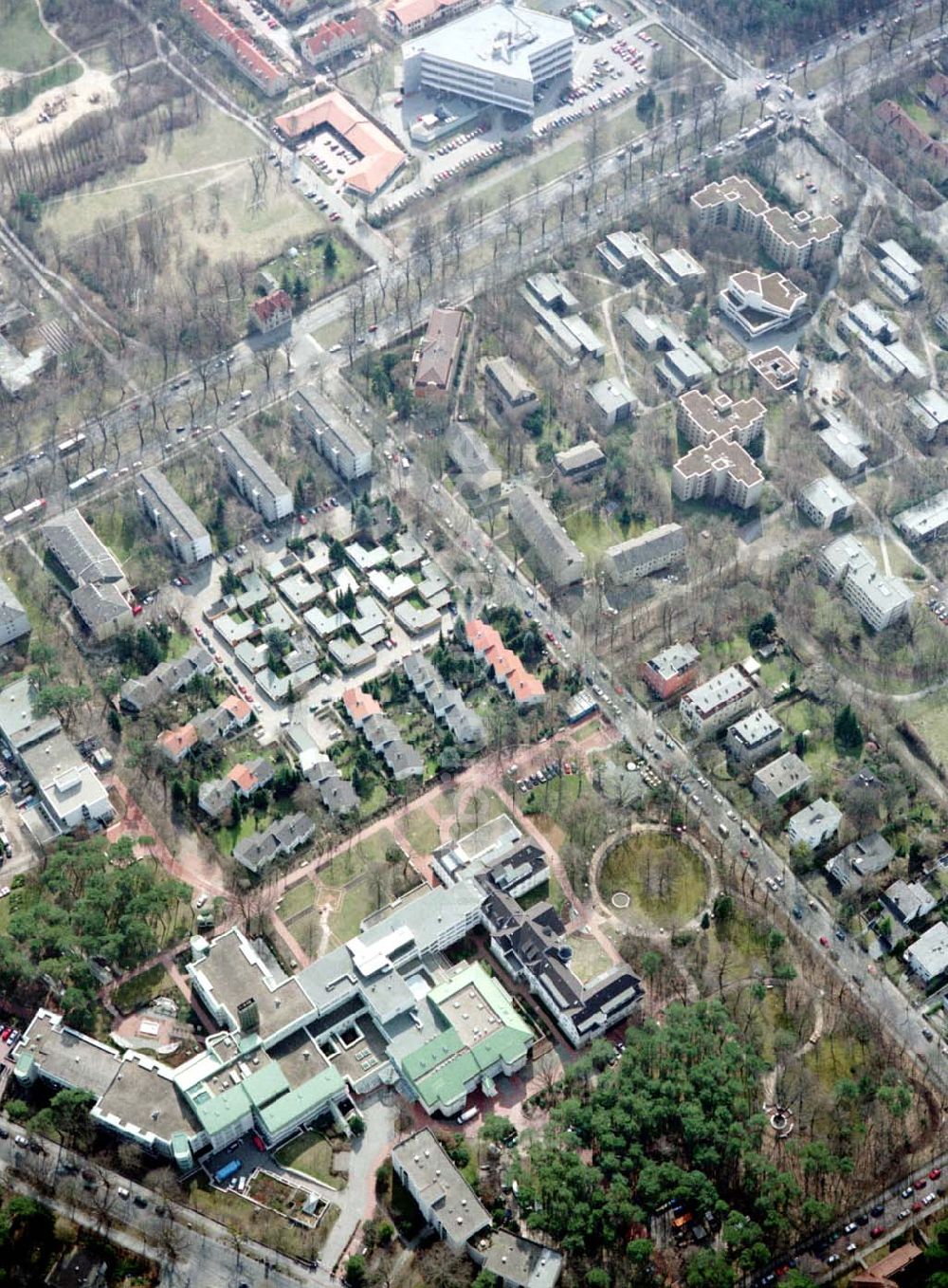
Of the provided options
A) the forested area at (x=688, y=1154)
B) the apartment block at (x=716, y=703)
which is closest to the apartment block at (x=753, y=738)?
the apartment block at (x=716, y=703)

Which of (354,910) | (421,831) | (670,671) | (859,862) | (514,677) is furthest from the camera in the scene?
(514,677)

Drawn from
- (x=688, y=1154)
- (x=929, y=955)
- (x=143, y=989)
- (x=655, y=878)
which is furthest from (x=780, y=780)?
(x=143, y=989)

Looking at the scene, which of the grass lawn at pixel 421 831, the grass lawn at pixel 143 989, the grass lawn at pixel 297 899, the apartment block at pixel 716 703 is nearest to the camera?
the grass lawn at pixel 143 989

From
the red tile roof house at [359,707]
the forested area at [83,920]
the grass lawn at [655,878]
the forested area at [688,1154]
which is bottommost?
the forested area at [688,1154]

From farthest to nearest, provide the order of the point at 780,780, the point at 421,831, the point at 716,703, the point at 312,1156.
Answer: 1. the point at 716,703
2. the point at 780,780
3. the point at 421,831
4. the point at 312,1156

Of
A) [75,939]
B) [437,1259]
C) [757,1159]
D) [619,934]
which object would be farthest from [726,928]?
[75,939]

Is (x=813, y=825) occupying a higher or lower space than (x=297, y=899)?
lower

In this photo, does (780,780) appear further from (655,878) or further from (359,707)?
(359,707)

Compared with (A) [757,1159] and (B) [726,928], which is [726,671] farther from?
(A) [757,1159]

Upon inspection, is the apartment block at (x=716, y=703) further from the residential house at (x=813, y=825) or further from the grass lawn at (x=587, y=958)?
the grass lawn at (x=587, y=958)
